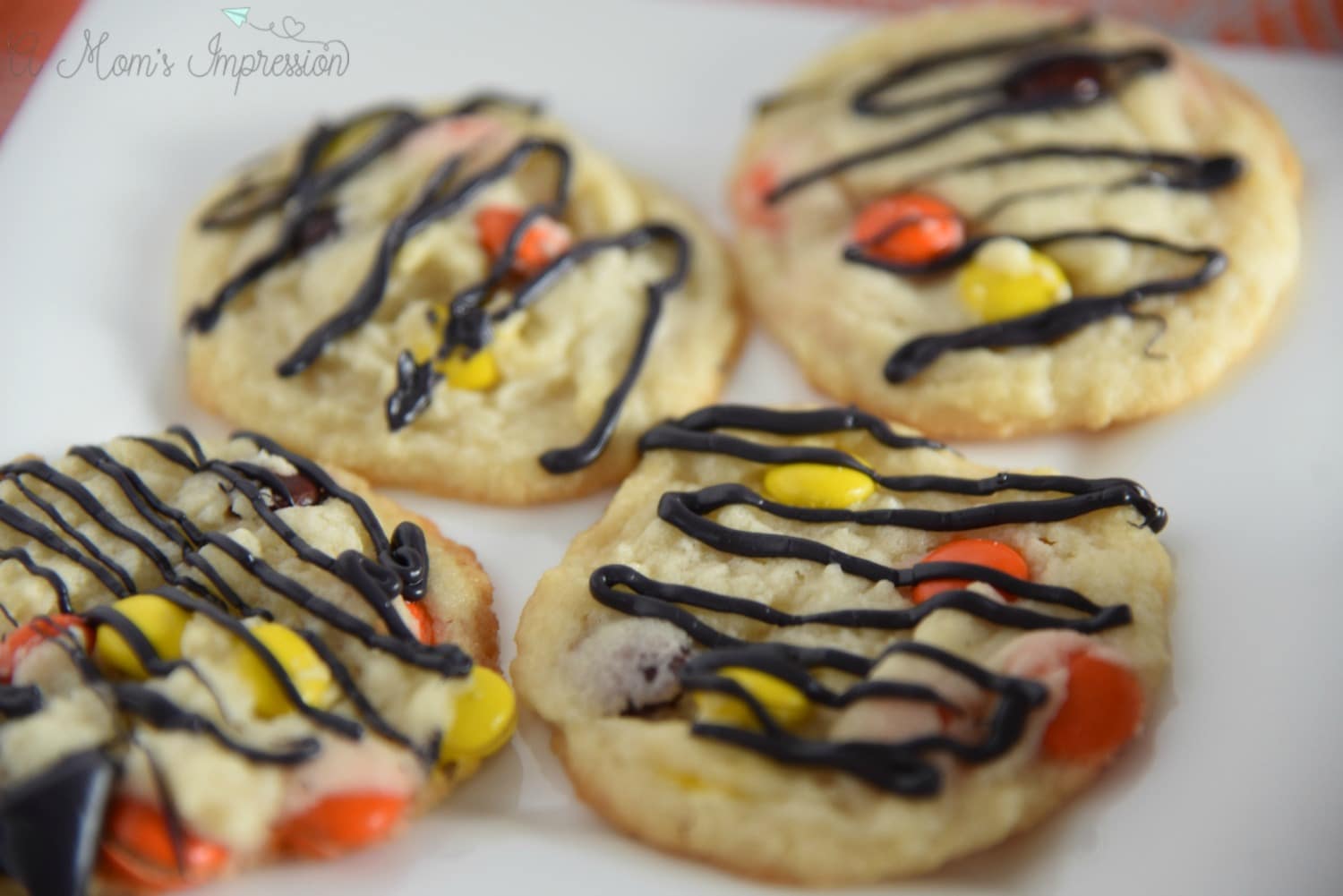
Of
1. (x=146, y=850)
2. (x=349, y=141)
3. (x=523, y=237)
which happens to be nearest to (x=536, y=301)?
(x=523, y=237)

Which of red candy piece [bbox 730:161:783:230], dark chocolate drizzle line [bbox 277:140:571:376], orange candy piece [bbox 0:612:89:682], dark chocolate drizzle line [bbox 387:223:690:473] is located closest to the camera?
orange candy piece [bbox 0:612:89:682]

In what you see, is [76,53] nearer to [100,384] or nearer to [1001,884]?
[100,384]

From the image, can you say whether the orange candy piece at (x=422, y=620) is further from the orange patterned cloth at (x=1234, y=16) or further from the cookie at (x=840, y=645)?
the orange patterned cloth at (x=1234, y=16)

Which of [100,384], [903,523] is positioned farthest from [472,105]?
[903,523]

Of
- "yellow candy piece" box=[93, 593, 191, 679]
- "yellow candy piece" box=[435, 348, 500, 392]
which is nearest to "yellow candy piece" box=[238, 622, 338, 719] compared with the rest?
"yellow candy piece" box=[93, 593, 191, 679]

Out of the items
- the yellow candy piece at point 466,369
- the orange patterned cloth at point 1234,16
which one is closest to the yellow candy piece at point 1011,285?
the yellow candy piece at point 466,369

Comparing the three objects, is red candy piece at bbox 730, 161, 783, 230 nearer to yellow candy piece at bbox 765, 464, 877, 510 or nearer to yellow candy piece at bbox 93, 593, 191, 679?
yellow candy piece at bbox 765, 464, 877, 510

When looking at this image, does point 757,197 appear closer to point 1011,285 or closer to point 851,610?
point 1011,285
